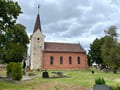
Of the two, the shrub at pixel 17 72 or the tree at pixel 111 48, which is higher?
the tree at pixel 111 48

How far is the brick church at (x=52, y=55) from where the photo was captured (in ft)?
191

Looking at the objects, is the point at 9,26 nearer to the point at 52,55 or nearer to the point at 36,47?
the point at 52,55

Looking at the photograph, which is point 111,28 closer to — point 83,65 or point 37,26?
point 83,65

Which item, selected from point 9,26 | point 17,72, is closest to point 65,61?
point 17,72

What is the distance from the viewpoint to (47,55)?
5831 cm

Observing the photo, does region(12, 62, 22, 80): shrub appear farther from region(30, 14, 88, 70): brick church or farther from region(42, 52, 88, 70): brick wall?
region(42, 52, 88, 70): brick wall

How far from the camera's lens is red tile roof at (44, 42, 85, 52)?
59.2m

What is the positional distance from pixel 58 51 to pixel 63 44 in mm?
4115

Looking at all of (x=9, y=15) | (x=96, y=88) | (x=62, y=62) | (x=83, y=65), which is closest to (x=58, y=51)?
(x=62, y=62)

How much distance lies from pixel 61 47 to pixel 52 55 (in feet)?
13.5

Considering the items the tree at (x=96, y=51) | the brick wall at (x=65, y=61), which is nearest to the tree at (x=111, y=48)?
the brick wall at (x=65, y=61)

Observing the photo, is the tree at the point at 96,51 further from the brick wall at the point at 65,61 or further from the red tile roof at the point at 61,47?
the brick wall at the point at 65,61

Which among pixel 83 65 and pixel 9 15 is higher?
pixel 9 15

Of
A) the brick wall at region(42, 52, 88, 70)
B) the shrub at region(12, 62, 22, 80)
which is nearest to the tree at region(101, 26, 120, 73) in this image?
the brick wall at region(42, 52, 88, 70)
